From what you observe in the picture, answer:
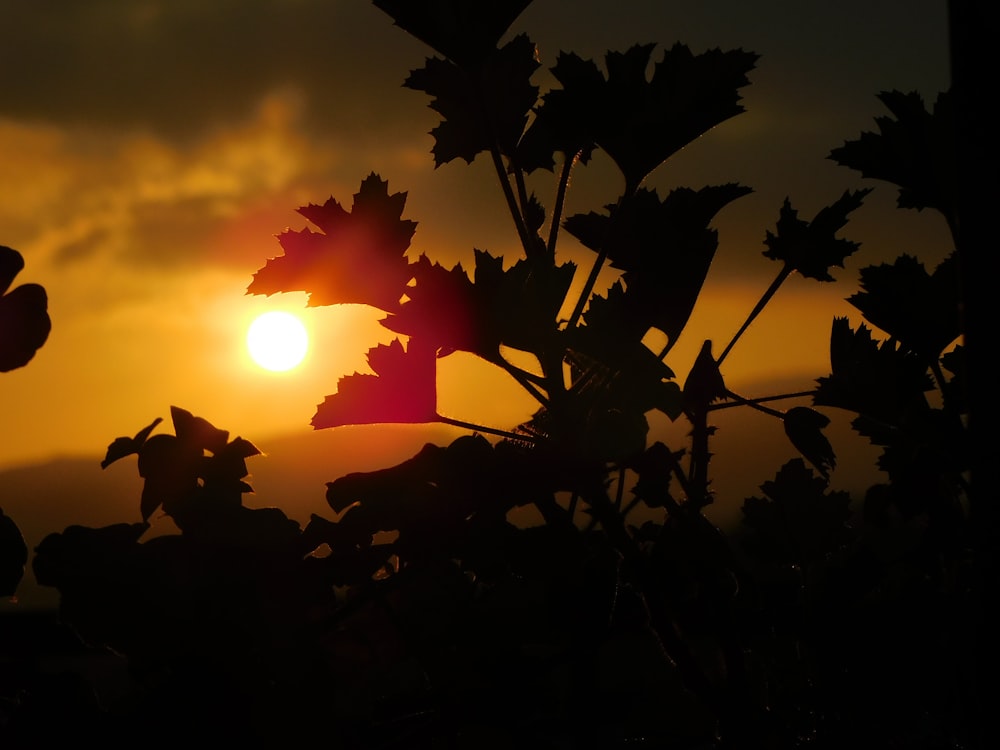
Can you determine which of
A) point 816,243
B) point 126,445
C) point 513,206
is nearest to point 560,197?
point 513,206

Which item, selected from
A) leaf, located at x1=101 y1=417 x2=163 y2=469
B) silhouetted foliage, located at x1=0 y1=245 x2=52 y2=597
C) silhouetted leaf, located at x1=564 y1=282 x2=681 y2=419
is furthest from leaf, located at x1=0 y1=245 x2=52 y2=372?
silhouetted leaf, located at x1=564 y1=282 x2=681 y2=419

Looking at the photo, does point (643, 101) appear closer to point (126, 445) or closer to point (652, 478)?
point (652, 478)

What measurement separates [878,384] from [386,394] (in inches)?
34.7

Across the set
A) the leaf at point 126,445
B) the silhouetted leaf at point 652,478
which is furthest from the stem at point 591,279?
the leaf at point 126,445

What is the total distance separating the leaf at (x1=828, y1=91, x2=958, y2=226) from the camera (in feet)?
6.10

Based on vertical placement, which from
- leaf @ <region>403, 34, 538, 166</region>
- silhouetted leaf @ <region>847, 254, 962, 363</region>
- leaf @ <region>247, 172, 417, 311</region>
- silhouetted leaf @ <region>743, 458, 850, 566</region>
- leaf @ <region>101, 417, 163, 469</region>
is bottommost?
silhouetted leaf @ <region>743, 458, 850, 566</region>

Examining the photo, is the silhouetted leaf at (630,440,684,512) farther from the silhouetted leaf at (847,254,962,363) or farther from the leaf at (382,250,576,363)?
the silhouetted leaf at (847,254,962,363)

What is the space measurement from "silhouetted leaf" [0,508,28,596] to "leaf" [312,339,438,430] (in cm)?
51

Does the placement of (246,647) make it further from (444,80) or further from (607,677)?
(444,80)

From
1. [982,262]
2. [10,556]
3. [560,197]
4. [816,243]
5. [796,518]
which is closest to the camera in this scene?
[982,262]

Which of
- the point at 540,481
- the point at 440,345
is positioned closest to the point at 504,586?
the point at 540,481

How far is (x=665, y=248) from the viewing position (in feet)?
5.88

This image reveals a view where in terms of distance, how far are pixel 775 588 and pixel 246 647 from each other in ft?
3.48

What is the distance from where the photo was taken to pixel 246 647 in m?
1.41
